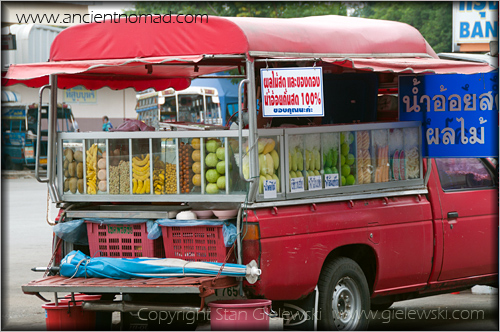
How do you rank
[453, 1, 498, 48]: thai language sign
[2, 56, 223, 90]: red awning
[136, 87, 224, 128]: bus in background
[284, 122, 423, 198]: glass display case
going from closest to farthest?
[2, 56, 223, 90]: red awning → [284, 122, 423, 198]: glass display case → [453, 1, 498, 48]: thai language sign → [136, 87, 224, 128]: bus in background

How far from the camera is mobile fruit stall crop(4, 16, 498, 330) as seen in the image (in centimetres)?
602

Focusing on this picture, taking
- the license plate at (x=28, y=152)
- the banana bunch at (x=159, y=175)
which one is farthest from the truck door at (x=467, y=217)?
the license plate at (x=28, y=152)

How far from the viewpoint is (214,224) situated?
6.03 m

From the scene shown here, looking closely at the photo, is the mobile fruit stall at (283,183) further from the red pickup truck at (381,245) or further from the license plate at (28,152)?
the license plate at (28,152)

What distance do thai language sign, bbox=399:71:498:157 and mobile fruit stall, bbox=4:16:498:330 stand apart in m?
0.05

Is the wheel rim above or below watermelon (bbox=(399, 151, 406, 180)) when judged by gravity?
below

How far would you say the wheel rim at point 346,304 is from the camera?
6.58 m

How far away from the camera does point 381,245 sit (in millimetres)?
6883

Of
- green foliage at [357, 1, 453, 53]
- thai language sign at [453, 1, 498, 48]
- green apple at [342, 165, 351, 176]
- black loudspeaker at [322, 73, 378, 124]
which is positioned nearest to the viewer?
green apple at [342, 165, 351, 176]

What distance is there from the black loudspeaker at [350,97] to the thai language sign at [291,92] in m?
1.73

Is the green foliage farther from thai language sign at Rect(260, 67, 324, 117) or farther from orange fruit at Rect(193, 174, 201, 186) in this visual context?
orange fruit at Rect(193, 174, 201, 186)

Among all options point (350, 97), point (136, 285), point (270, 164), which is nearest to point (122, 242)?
point (136, 285)

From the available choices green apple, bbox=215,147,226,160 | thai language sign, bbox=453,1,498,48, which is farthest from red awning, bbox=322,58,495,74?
thai language sign, bbox=453,1,498,48

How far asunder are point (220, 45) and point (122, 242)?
1.78 meters
